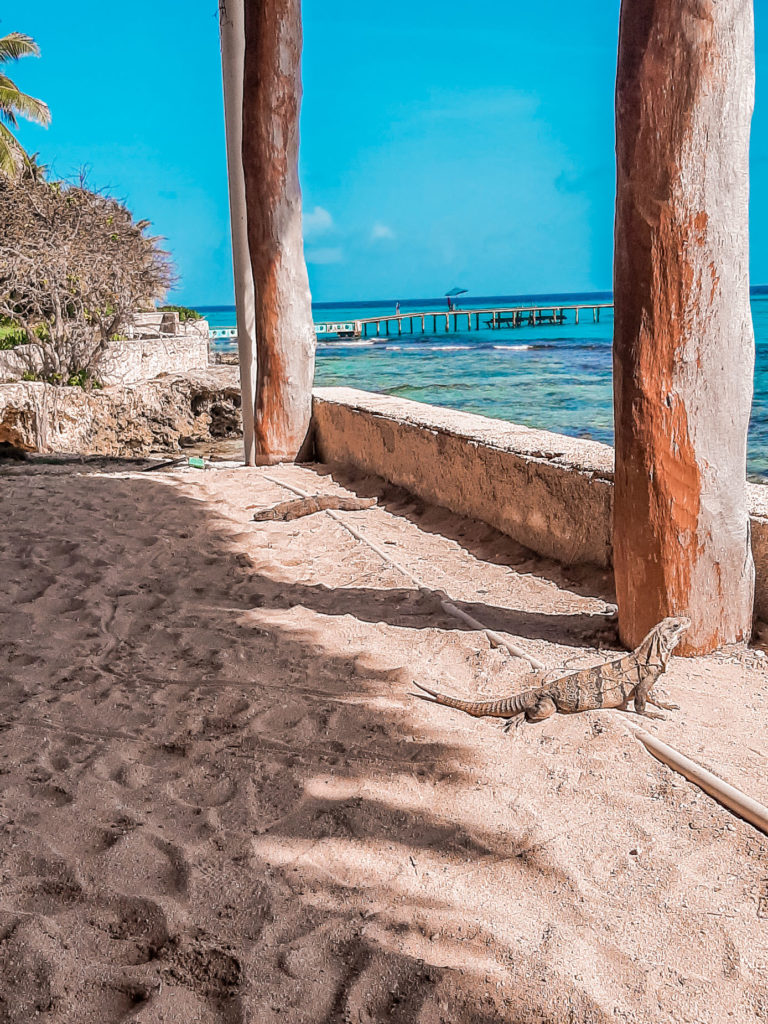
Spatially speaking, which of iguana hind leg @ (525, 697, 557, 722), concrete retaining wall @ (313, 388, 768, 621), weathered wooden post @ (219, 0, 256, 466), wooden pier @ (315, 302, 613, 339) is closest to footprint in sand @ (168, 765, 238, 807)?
iguana hind leg @ (525, 697, 557, 722)

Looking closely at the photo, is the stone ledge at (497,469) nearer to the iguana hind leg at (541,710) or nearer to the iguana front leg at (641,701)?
the iguana front leg at (641,701)

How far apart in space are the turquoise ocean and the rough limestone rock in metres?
8.34

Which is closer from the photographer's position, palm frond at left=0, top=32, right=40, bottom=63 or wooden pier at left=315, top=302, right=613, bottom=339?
palm frond at left=0, top=32, right=40, bottom=63

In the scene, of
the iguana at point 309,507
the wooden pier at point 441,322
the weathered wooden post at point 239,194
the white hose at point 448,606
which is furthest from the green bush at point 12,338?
the wooden pier at point 441,322

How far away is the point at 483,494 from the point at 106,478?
137 inches

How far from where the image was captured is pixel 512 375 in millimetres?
35906

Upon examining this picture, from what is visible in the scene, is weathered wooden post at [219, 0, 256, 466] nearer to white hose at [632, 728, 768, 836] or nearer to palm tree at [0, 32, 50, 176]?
white hose at [632, 728, 768, 836]

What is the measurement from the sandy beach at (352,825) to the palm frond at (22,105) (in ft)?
78.2

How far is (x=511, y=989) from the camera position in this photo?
1.62m

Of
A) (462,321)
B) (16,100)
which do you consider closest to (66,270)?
(16,100)

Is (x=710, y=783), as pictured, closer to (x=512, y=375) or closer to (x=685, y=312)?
(x=685, y=312)

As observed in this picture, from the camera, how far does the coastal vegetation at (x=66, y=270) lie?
16.7m

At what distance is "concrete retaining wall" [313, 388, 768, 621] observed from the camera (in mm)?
3969

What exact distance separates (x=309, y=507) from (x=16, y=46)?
24.5 metres
